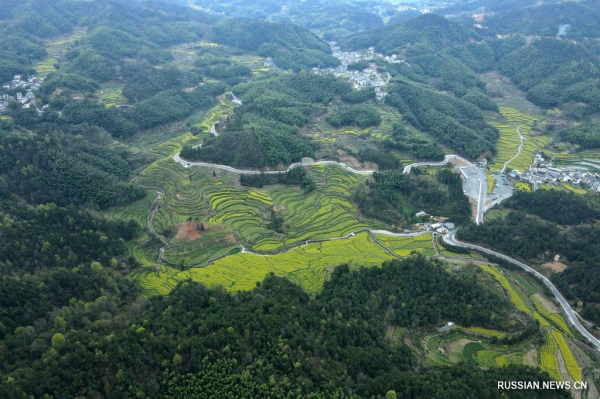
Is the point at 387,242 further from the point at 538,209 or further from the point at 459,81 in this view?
the point at 459,81

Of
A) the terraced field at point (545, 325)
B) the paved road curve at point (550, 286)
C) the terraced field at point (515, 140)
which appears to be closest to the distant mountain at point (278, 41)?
the terraced field at point (515, 140)

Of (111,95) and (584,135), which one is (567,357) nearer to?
(584,135)

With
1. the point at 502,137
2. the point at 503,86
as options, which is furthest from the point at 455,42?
the point at 502,137

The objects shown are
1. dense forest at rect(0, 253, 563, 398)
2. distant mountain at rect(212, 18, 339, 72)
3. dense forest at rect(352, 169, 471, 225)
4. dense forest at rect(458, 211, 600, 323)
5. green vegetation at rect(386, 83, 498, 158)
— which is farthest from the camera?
distant mountain at rect(212, 18, 339, 72)

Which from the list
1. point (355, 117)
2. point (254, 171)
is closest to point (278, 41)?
point (355, 117)

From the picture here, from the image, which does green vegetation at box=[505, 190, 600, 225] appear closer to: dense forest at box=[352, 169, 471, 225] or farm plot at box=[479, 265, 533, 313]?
dense forest at box=[352, 169, 471, 225]

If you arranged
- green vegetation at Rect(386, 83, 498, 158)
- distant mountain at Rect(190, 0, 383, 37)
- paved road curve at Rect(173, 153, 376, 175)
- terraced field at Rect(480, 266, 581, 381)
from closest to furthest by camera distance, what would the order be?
terraced field at Rect(480, 266, 581, 381)
paved road curve at Rect(173, 153, 376, 175)
green vegetation at Rect(386, 83, 498, 158)
distant mountain at Rect(190, 0, 383, 37)

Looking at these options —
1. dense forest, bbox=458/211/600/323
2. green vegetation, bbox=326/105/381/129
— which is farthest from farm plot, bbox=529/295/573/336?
green vegetation, bbox=326/105/381/129

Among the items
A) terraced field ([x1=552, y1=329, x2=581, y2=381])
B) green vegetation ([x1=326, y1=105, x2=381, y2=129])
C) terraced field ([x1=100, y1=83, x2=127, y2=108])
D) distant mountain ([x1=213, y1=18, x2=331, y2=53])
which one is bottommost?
terraced field ([x1=552, y1=329, x2=581, y2=381])
